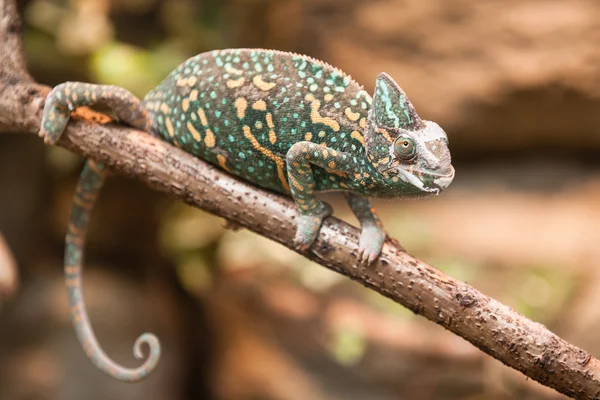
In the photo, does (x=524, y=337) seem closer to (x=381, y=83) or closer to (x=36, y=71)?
(x=381, y=83)

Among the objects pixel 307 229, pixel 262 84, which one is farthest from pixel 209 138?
pixel 307 229

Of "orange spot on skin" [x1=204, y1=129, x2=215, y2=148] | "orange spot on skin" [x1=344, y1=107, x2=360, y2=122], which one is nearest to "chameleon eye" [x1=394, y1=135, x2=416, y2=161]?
"orange spot on skin" [x1=344, y1=107, x2=360, y2=122]

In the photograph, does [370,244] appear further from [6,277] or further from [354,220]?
[354,220]

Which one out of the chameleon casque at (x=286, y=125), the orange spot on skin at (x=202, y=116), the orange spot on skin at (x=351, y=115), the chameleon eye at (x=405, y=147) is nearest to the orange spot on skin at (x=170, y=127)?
the chameleon casque at (x=286, y=125)

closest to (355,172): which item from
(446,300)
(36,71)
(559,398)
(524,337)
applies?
(446,300)

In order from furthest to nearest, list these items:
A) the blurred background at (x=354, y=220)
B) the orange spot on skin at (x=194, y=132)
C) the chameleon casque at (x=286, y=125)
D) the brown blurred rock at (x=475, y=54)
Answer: the brown blurred rock at (x=475, y=54)
the blurred background at (x=354, y=220)
the orange spot on skin at (x=194, y=132)
the chameleon casque at (x=286, y=125)

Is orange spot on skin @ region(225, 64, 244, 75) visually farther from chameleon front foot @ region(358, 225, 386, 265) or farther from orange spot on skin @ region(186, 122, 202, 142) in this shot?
chameleon front foot @ region(358, 225, 386, 265)

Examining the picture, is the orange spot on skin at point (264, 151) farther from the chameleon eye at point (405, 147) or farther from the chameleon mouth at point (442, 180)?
the chameleon mouth at point (442, 180)
